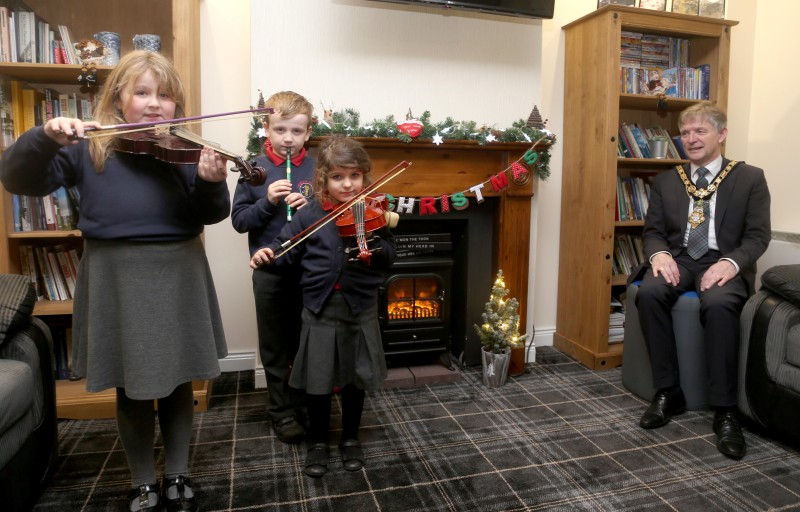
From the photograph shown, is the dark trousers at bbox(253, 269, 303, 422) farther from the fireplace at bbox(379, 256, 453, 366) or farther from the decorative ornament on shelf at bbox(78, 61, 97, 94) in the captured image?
the decorative ornament on shelf at bbox(78, 61, 97, 94)

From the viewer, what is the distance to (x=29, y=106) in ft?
7.06

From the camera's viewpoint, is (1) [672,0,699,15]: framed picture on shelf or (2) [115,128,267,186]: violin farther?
(1) [672,0,699,15]: framed picture on shelf

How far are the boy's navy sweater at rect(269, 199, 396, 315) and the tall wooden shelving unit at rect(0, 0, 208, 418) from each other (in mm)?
850

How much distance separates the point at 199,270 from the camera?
1464mm

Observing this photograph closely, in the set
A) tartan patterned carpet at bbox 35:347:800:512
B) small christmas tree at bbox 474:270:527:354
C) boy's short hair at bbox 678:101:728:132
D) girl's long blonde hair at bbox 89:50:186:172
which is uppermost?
boy's short hair at bbox 678:101:728:132

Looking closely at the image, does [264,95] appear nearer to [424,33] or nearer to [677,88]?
[424,33]

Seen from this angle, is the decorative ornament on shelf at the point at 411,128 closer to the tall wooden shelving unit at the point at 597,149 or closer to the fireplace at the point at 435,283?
the fireplace at the point at 435,283

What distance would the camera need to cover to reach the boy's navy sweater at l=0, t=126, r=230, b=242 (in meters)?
1.29

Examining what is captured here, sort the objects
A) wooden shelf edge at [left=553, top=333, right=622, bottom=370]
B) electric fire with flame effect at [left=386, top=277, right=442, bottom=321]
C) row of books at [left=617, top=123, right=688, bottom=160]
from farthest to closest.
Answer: row of books at [left=617, top=123, right=688, bottom=160] → wooden shelf edge at [left=553, top=333, right=622, bottom=370] → electric fire with flame effect at [left=386, top=277, right=442, bottom=321]

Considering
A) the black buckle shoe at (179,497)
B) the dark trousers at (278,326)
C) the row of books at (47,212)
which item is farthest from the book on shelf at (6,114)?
the black buckle shoe at (179,497)

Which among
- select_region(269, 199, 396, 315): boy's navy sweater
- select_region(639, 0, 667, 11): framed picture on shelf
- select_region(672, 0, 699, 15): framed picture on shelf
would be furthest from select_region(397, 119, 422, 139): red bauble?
select_region(672, 0, 699, 15): framed picture on shelf

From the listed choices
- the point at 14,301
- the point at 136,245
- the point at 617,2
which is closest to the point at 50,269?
the point at 14,301

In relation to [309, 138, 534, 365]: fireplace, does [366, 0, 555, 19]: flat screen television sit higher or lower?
higher

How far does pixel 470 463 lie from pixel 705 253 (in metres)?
1.38
